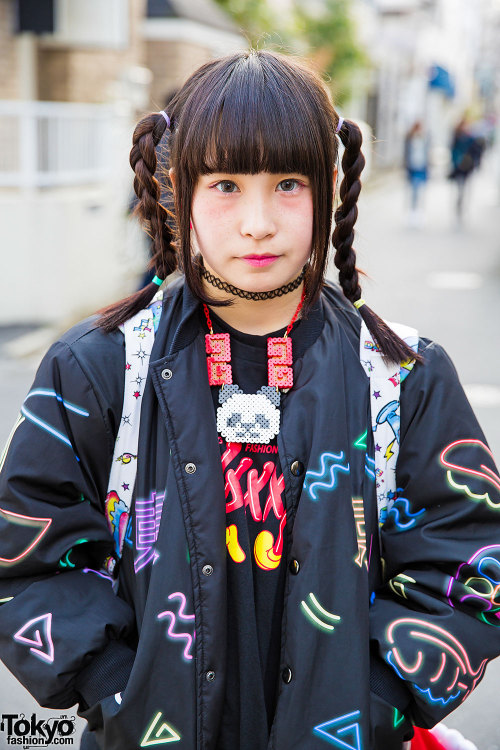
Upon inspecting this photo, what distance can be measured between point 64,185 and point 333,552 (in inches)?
291

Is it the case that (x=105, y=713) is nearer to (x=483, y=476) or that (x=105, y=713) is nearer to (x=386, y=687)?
(x=386, y=687)

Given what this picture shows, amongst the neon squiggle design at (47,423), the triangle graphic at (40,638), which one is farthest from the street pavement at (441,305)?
the triangle graphic at (40,638)

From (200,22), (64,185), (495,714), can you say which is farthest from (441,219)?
(495,714)

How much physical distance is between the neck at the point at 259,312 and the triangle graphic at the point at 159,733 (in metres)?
0.73

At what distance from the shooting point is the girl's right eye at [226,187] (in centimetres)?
153

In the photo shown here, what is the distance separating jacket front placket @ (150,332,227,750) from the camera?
1.50m

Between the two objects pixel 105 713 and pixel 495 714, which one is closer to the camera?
pixel 105 713

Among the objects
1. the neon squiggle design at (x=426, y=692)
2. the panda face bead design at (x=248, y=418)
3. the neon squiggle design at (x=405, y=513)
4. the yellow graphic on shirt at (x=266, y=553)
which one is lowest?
the neon squiggle design at (x=426, y=692)

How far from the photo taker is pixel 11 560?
1.54 m

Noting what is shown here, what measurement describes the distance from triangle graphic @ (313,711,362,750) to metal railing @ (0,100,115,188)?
7012 millimetres

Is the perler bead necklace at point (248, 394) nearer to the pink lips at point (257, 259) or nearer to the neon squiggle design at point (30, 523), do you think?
the pink lips at point (257, 259)

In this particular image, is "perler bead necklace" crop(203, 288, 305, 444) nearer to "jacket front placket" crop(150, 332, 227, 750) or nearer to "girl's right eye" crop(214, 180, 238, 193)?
"jacket front placket" crop(150, 332, 227, 750)

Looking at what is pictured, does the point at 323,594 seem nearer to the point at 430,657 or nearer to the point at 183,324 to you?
the point at 430,657

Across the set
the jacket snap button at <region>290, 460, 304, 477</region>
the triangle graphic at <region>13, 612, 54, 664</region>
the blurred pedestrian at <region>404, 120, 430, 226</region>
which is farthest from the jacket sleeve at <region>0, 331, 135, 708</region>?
the blurred pedestrian at <region>404, 120, 430, 226</region>
